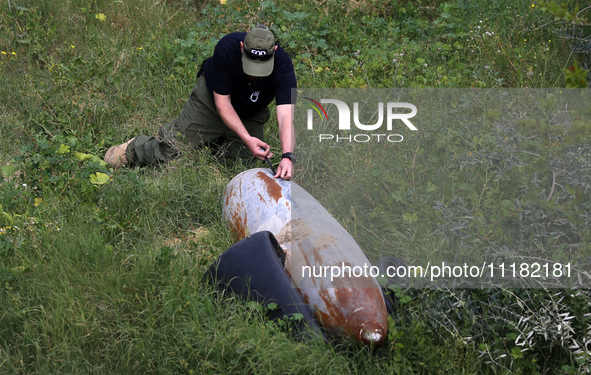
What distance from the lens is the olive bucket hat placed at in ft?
14.5

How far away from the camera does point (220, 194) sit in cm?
477

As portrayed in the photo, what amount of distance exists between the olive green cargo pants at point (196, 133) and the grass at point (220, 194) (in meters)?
0.18

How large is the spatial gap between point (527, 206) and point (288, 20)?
13.6 ft

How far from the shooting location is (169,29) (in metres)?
7.23

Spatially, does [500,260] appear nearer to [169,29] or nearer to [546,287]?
[546,287]

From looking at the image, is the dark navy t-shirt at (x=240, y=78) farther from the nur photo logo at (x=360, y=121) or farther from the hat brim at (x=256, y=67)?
the nur photo logo at (x=360, y=121)

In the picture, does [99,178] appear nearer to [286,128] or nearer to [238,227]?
[238,227]

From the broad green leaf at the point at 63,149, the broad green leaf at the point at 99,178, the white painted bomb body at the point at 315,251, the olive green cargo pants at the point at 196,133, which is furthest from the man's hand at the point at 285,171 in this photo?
the broad green leaf at the point at 63,149

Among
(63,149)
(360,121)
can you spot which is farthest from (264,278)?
(360,121)

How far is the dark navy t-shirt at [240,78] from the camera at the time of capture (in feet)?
15.4

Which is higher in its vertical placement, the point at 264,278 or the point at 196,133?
the point at 196,133

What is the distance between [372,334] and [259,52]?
2.24 m

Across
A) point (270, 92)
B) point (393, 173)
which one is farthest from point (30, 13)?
point (393, 173)

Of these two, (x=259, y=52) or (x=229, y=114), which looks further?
(x=229, y=114)
